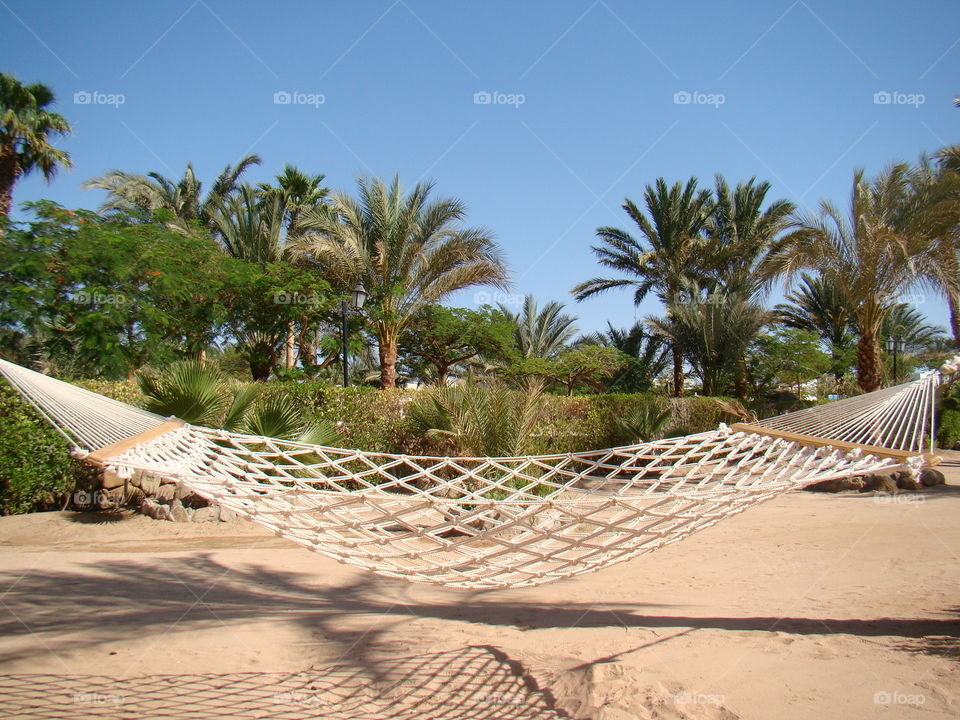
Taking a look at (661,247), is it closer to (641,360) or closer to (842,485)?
(641,360)

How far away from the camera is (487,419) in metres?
6.77

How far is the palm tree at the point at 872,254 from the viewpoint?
8734 millimetres

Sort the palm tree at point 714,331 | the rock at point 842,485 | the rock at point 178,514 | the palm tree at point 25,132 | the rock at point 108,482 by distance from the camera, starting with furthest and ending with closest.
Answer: the palm tree at point 714,331
the palm tree at point 25,132
the rock at point 842,485
the rock at point 108,482
the rock at point 178,514

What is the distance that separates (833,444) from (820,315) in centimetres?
1753

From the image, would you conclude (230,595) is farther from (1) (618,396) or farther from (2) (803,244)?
(2) (803,244)

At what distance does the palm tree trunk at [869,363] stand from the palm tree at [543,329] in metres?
11.0
